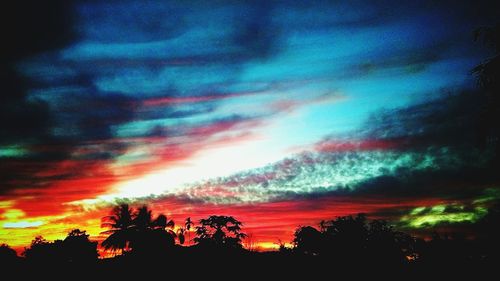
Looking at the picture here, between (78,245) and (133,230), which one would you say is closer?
(133,230)

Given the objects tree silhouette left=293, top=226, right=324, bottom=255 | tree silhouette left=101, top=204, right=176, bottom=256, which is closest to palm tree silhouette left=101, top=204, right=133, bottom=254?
tree silhouette left=101, top=204, right=176, bottom=256

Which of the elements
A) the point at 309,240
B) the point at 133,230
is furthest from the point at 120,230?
the point at 309,240

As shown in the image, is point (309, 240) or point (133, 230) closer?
point (133, 230)

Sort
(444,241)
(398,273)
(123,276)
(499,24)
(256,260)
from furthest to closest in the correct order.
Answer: (444,241) → (256,260) → (398,273) → (123,276) → (499,24)

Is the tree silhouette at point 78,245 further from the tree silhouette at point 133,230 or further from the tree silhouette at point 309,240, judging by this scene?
the tree silhouette at point 309,240

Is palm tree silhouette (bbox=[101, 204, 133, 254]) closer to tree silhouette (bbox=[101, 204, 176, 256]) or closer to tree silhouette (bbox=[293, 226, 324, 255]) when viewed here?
tree silhouette (bbox=[101, 204, 176, 256])

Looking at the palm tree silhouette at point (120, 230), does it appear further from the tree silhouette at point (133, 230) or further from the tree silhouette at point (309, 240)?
the tree silhouette at point (309, 240)

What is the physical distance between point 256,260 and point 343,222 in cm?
2821

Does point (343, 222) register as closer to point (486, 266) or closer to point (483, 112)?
point (486, 266)

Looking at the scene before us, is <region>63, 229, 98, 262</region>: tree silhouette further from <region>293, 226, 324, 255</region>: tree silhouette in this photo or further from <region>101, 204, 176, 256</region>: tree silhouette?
<region>293, 226, 324, 255</region>: tree silhouette

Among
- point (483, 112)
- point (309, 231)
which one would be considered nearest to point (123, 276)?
point (483, 112)

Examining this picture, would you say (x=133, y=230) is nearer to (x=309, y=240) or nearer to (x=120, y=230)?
(x=120, y=230)

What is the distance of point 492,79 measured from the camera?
622 inches

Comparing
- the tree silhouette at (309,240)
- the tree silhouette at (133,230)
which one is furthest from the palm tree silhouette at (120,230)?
the tree silhouette at (309,240)
